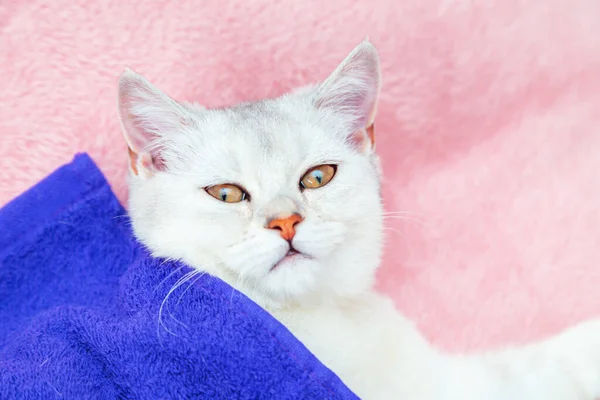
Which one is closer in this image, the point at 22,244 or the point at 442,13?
the point at 22,244

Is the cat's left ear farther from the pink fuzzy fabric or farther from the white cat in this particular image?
the pink fuzzy fabric

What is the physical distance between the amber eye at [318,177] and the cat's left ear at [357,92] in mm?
142

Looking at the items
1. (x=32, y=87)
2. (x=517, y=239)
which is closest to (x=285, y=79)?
(x=32, y=87)

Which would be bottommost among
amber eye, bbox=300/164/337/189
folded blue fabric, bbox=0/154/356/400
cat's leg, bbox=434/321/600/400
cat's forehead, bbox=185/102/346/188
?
cat's leg, bbox=434/321/600/400

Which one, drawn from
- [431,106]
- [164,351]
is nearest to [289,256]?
[164,351]

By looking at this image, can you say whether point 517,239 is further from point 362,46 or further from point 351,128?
point 362,46

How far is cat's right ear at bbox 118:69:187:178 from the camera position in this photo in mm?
1115

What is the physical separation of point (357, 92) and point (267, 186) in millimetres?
329

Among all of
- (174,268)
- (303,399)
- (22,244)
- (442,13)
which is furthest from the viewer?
(442,13)

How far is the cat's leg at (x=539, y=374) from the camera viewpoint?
1128 mm

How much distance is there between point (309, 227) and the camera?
3.30ft

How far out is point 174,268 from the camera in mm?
1073

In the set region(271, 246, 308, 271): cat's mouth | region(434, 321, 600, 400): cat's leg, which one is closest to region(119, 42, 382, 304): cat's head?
region(271, 246, 308, 271): cat's mouth

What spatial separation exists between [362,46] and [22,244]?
87 centimetres
